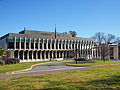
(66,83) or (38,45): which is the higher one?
(38,45)

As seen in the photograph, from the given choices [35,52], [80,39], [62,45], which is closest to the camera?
[35,52]

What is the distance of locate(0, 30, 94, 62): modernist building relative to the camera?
4500 cm

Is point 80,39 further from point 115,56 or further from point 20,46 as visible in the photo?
point 20,46

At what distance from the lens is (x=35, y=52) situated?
50094 millimetres

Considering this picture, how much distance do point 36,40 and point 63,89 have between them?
44.6 m

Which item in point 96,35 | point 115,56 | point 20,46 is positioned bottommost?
point 115,56

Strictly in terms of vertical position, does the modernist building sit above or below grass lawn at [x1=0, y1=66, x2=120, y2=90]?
above

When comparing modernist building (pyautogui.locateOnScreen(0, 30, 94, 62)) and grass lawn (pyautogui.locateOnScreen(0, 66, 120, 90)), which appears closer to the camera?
grass lawn (pyautogui.locateOnScreen(0, 66, 120, 90))

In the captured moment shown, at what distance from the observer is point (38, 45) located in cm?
5044

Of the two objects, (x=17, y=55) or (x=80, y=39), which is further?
(x=80, y=39)

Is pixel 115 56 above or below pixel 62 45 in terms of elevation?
below

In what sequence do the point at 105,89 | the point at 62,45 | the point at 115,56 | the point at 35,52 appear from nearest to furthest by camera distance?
the point at 105,89 < the point at 35,52 < the point at 115,56 < the point at 62,45

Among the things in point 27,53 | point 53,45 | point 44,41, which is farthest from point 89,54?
point 27,53

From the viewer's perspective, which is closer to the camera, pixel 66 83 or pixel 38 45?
pixel 66 83
